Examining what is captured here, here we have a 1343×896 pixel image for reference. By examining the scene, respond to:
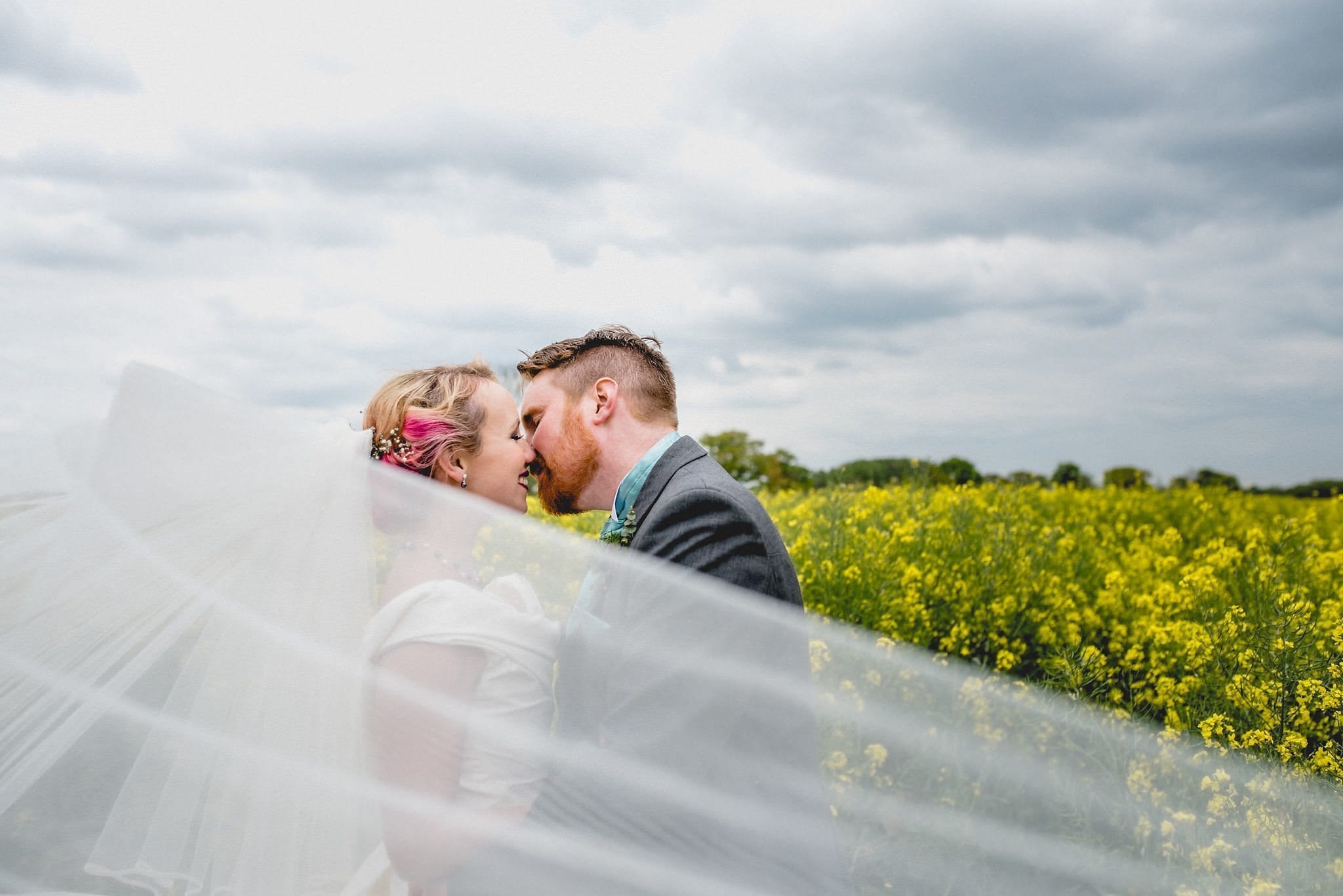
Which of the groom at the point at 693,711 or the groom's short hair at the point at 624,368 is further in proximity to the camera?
the groom's short hair at the point at 624,368

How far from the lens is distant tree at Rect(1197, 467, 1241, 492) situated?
867cm

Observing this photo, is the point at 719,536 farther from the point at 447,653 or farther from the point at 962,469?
the point at 962,469

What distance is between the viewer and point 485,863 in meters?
1.85

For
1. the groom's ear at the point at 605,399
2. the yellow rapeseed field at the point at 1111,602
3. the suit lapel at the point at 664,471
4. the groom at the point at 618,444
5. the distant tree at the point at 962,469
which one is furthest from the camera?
the distant tree at the point at 962,469

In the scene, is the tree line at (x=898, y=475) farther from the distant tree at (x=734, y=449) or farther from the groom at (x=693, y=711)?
the groom at (x=693, y=711)

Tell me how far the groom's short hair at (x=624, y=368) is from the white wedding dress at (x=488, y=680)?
0.63 metres

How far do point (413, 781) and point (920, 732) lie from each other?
1390 mm

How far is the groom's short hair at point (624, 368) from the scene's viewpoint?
2.45m

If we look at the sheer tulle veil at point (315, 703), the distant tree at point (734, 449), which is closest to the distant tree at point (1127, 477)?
the distant tree at point (734, 449)

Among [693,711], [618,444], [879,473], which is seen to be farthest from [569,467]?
[879,473]

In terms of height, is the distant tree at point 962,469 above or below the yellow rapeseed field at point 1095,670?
above

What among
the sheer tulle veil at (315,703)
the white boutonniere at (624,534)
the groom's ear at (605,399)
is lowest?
the sheer tulle veil at (315,703)

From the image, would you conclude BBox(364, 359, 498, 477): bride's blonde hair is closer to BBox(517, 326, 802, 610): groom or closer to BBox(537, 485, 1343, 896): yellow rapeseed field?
BBox(517, 326, 802, 610): groom

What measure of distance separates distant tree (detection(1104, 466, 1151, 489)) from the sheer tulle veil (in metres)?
6.84
